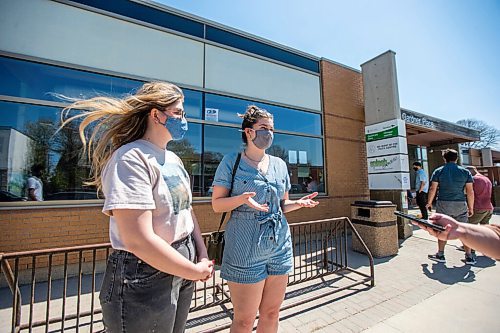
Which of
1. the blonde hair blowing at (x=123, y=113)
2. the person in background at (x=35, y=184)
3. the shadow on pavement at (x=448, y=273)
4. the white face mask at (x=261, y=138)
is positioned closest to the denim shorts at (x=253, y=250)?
the white face mask at (x=261, y=138)

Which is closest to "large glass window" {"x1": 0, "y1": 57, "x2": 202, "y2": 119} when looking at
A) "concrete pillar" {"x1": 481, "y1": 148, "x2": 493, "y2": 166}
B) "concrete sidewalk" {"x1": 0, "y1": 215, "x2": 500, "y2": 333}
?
"concrete sidewalk" {"x1": 0, "y1": 215, "x2": 500, "y2": 333}

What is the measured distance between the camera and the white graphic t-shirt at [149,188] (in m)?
1.05

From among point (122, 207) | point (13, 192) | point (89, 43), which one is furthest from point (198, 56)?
point (122, 207)

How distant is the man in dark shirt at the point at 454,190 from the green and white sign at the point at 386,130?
205 cm

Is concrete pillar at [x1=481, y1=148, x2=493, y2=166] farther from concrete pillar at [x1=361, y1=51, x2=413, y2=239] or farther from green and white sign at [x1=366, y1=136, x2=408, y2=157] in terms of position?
green and white sign at [x1=366, y1=136, x2=408, y2=157]

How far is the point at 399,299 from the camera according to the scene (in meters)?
3.48

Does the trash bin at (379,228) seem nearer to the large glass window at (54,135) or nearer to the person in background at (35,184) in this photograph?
the large glass window at (54,135)

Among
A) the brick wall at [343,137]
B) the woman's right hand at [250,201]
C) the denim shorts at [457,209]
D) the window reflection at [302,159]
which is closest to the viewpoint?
the woman's right hand at [250,201]

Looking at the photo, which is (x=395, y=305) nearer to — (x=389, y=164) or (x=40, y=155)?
(x=389, y=164)

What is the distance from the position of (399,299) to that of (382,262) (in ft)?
5.59

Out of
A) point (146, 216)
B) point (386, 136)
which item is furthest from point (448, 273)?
point (146, 216)

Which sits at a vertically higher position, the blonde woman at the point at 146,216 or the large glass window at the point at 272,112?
the large glass window at the point at 272,112

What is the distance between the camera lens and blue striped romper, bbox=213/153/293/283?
5.65 feet

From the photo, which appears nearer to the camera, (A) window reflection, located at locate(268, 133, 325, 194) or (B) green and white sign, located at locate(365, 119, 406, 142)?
(B) green and white sign, located at locate(365, 119, 406, 142)
